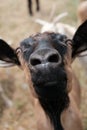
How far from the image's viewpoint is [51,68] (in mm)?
3301

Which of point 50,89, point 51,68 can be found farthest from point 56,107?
point 51,68

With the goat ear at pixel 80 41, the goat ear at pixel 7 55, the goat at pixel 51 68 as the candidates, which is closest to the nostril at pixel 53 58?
the goat at pixel 51 68

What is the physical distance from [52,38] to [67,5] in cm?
628

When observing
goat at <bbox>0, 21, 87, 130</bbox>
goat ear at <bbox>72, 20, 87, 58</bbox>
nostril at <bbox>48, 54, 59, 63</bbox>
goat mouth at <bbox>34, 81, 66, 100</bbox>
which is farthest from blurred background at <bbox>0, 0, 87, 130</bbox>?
nostril at <bbox>48, 54, 59, 63</bbox>

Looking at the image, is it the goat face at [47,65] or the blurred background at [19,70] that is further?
the blurred background at [19,70]

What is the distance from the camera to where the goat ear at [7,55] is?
3926 millimetres

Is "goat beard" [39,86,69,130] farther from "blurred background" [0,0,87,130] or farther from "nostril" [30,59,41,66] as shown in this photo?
"blurred background" [0,0,87,130]

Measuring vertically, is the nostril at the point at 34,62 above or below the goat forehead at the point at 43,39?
below

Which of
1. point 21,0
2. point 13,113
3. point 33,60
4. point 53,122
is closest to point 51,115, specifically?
point 53,122

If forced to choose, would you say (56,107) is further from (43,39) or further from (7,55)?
(7,55)

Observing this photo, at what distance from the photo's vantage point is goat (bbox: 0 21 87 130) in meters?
3.34

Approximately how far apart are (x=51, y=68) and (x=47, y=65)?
1.6 inches

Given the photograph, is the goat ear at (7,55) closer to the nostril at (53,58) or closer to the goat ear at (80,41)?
the goat ear at (80,41)

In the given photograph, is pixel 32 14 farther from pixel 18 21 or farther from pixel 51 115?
pixel 51 115
